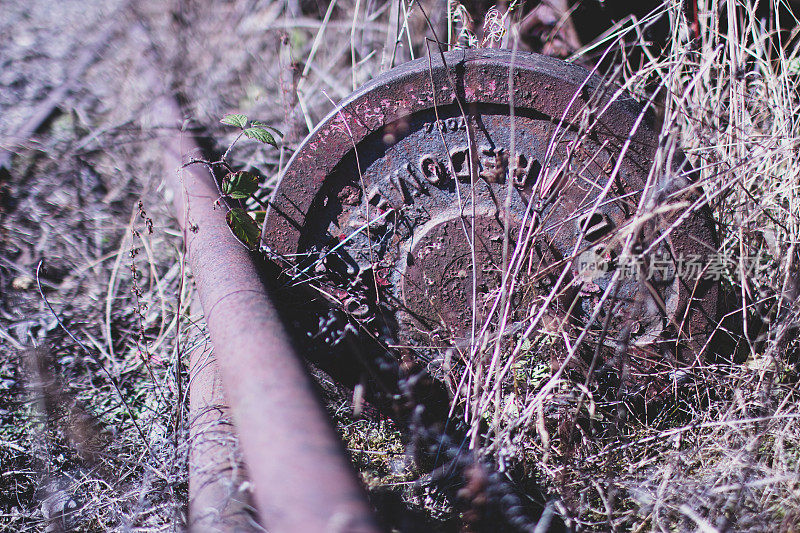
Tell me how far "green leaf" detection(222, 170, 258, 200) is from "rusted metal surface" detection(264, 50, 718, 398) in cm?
17

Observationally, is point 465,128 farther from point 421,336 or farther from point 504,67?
point 421,336

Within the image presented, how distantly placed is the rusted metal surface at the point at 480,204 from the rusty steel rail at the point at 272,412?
1.37 ft

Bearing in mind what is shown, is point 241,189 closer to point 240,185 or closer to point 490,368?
point 240,185

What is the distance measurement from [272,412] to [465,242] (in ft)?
3.68

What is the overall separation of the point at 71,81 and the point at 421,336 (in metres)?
4.02

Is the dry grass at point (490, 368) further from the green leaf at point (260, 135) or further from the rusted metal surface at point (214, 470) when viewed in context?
the green leaf at point (260, 135)

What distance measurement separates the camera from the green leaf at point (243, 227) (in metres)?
2.10

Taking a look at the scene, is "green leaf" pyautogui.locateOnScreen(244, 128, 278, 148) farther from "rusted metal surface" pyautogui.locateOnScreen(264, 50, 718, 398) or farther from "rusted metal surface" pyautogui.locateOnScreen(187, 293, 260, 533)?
"rusted metal surface" pyautogui.locateOnScreen(187, 293, 260, 533)

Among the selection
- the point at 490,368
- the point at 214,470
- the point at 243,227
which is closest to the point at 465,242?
the point at 490,368

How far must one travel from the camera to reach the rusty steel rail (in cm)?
98

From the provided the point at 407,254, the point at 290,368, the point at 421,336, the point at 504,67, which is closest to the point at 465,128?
the point at 504,67

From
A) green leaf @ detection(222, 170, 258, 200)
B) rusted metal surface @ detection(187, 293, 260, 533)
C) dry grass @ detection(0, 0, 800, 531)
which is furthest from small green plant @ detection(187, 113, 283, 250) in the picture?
rusted metal surface @ detection(187, 293, 260, 533)

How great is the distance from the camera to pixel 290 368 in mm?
1326

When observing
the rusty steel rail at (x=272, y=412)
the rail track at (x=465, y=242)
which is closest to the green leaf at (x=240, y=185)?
the rail track at (x=465, y=242)
